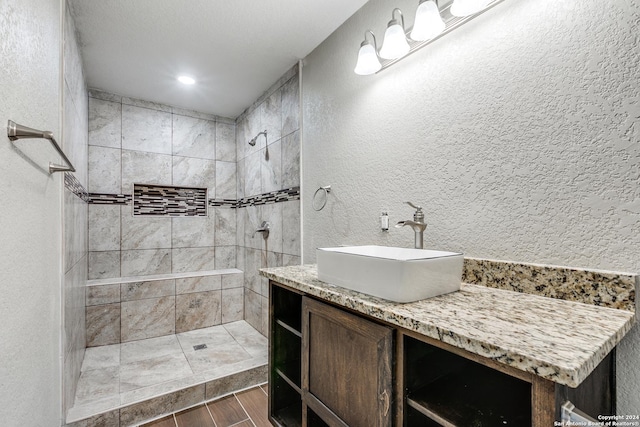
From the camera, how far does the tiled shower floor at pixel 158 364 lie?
1879 millimetres

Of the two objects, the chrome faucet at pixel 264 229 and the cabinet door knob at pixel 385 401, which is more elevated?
the chrome faucet at pixel 264 229

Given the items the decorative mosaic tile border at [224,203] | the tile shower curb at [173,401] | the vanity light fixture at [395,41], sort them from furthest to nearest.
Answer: the decorative mosaic tile border at [224,203]
the tile shower curb at [173,401]
the vanity light fixture at [395,41]

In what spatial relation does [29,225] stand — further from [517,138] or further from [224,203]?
[224,203]

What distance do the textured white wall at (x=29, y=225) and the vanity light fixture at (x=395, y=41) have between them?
1.27 metres

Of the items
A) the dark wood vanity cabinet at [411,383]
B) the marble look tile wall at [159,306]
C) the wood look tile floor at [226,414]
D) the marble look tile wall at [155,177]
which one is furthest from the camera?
the marble look tile wall at [155,177]

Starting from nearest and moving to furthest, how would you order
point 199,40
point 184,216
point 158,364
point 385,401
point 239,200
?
point 385,401, point 199,40, point 158,364, point 184,216, point 239,200

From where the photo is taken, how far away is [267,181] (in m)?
2.82

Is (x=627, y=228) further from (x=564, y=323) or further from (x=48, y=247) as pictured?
(x=48, y=247)

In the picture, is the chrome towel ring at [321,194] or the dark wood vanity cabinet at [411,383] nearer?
the dark wood vanity cabinet at [411,383]

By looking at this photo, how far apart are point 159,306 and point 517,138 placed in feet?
10.5

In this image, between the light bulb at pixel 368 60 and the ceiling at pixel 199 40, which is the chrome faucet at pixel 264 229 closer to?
the ceiling at pixel 199 40

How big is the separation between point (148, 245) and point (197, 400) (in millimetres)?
1787

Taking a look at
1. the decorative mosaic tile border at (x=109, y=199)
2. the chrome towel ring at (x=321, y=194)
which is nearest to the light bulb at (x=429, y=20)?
the chrome towel ring at (x=321, y=194)

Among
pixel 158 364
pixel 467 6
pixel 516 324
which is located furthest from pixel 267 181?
pixel 516 324
